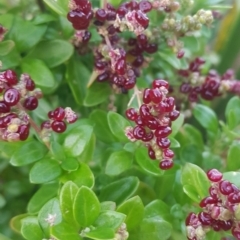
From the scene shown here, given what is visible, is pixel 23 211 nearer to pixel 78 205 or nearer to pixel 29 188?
pixel 29 188

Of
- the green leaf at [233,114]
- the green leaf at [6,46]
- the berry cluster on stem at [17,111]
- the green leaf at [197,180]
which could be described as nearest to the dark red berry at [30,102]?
the berry cluster on stem at [17,111]

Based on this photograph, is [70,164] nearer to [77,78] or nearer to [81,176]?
[81,176]

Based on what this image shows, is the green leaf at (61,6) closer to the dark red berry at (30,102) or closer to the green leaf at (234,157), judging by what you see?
the dark red berry at (30,102)

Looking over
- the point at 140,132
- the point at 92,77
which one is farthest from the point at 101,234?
the point at 92,77

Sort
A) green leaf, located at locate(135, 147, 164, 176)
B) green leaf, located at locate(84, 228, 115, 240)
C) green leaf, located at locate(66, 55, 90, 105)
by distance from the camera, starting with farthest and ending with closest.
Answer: green leaf, located at locate(66, 55, 90, 105) → green leaf, located at locate(135, 147, 164, 176) → green leaf, located at locate(84, 228, 115, 240)

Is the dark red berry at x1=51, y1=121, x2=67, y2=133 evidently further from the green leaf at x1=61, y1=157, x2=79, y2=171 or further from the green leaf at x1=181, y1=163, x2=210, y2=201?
the green leaf at x1=181, y1=163, x2=210, y2=201

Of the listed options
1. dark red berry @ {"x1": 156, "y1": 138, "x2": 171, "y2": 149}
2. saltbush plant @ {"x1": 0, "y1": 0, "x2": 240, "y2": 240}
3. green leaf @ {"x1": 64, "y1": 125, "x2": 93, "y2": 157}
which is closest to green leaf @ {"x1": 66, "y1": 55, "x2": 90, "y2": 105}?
saltbush plant @ {"x1": 0, "y1": 0, "x2": 240, "y2": 240}
